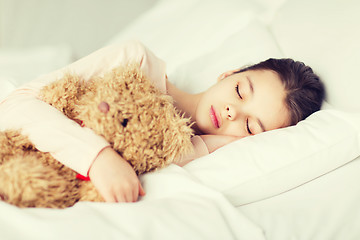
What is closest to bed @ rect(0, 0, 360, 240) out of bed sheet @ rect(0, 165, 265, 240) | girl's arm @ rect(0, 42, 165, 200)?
bed sheet @ rect(0, 165, 265, 240)

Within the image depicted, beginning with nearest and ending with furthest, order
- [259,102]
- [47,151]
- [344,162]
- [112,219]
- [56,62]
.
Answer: [112,219]
[47,151]
[344,162]
[259,102]
[56,62]

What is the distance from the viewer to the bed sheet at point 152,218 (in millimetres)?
520

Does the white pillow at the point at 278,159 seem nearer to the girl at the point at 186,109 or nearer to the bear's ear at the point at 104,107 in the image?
the girl at the point at 186,109

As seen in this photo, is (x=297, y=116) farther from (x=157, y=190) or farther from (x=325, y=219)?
(x=157, y=190)

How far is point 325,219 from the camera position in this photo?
73cm

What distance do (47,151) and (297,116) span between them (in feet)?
2.37

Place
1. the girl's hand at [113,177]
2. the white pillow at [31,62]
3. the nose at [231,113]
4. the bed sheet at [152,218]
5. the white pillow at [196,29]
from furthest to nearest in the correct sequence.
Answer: the white pillow at [196,29], the white pillow at [31,62], the nose at [231,113], the girl's hand at [113,177], the bed sheet at [152,218]

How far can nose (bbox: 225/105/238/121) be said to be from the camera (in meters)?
0.88

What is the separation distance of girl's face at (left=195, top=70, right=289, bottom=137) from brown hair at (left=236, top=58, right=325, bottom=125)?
2cm

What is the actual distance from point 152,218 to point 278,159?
335mm

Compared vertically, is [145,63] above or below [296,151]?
above

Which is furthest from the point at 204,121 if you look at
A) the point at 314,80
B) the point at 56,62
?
the point at 56,62

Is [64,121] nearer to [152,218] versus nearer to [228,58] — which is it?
[152,218]

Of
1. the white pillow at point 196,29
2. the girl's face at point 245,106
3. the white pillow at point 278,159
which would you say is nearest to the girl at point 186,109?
the girl's face at point 245,106
